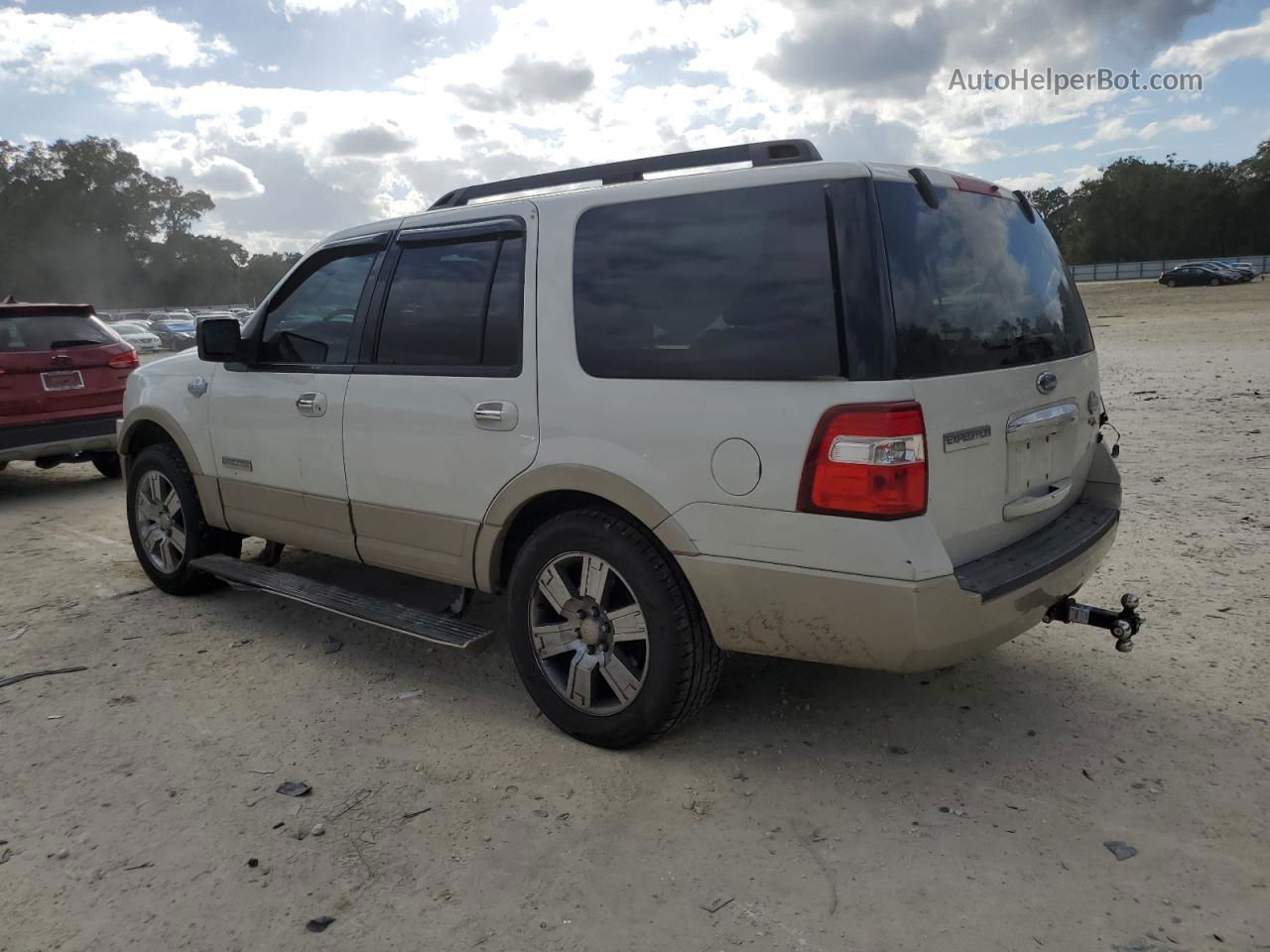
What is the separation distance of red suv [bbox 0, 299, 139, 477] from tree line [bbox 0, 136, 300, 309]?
83.0 m

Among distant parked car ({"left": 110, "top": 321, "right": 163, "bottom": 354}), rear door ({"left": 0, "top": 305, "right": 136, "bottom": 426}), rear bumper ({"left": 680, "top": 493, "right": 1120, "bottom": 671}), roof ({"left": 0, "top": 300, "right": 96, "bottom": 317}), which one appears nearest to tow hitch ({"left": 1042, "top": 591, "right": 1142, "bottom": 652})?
rear bumper ({"left": 680, "top": 493, "right": 1120, "bottom": 671})

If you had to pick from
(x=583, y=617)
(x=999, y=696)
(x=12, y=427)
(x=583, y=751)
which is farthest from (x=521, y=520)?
(x=12, y=427)

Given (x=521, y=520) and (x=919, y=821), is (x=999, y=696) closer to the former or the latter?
(x=919, y=821)

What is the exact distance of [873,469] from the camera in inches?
109

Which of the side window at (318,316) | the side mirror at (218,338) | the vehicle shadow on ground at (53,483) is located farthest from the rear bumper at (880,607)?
the vehicle shadow on ground at (53,483)

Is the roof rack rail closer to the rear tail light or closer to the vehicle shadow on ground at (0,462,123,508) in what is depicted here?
the rear tail light

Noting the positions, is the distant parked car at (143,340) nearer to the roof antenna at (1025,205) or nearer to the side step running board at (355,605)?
the side step running board at (355,605)

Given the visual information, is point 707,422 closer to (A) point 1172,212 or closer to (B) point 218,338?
(B) point 218,338

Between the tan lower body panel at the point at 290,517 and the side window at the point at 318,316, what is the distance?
66 centimetres

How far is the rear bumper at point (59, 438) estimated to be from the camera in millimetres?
8109

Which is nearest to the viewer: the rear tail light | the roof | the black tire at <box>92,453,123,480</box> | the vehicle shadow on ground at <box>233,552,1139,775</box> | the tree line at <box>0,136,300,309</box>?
the rear tail light

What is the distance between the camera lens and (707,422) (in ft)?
9.95

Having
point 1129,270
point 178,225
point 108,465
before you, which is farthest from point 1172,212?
point 178,225

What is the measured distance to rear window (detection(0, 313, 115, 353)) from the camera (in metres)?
8.40
